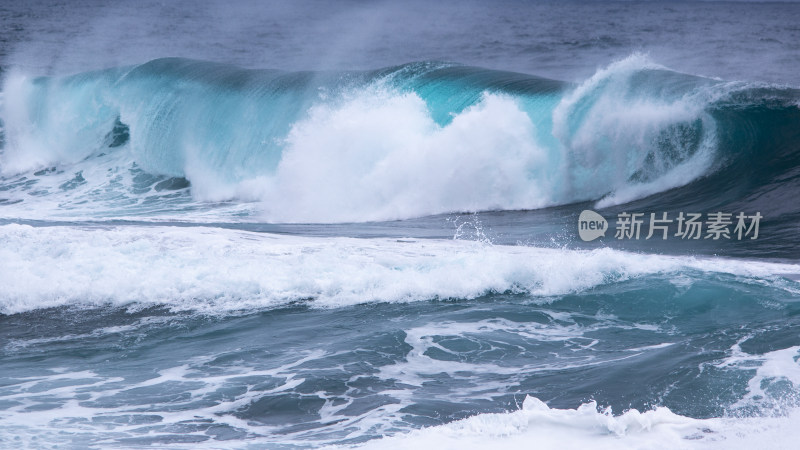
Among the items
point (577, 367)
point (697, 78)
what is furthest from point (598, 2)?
point (577, 367)

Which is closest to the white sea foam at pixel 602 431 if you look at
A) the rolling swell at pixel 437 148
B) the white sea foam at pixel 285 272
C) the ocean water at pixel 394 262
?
the ocean water at pixel 394 262

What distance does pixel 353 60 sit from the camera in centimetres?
2680

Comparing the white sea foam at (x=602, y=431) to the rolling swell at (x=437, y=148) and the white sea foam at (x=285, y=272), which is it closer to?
the white sea foam at (x=285, y=272)

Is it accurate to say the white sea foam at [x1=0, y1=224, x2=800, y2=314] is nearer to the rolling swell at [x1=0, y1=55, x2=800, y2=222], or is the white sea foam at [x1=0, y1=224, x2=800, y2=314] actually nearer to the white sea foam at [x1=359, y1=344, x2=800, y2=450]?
the white sea foam at [x1=359, y1=344, x2=800, y2=450]

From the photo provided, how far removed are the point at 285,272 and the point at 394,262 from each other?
1133 mm

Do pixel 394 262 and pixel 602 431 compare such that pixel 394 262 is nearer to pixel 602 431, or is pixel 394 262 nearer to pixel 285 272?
pixel 285 272

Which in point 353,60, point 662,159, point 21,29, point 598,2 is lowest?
point 662,159

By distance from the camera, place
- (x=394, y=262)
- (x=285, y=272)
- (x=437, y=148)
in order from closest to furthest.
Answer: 1. (x=285, y=272)
2. (x=394, y=262)
3. (x=437, y=148)

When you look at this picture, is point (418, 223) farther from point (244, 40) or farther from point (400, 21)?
point (400, 21)

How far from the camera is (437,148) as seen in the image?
521 inches

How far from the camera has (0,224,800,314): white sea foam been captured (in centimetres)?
786

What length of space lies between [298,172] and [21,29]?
98.7ft

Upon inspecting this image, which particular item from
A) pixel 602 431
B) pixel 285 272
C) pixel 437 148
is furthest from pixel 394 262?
pixel 437 148

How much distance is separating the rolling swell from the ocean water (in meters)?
0.05
